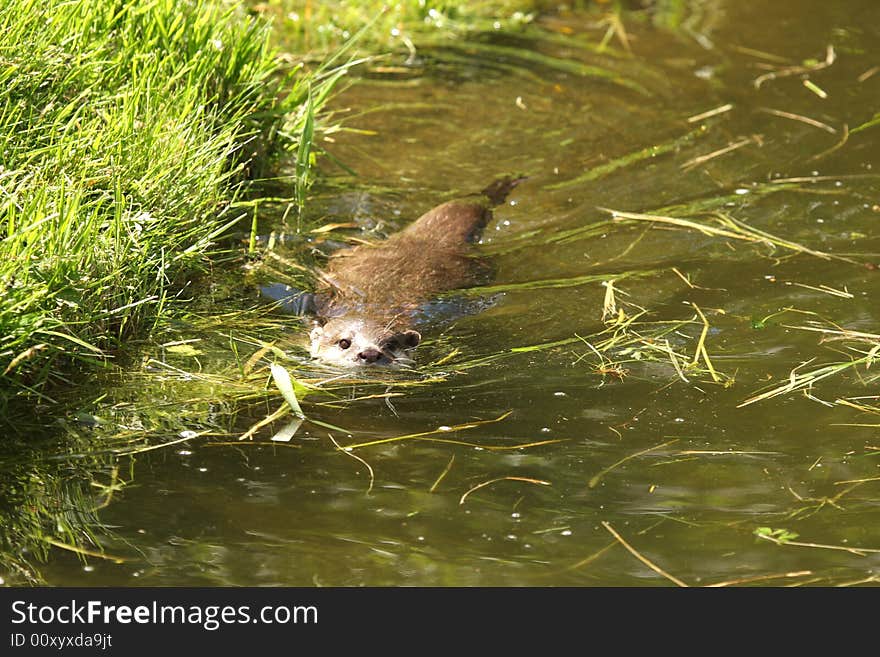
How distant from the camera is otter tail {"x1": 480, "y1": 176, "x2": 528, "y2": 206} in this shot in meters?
6.06

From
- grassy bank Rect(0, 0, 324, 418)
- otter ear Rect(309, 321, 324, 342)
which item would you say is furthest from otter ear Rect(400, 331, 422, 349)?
grassy bank Rect(0, 0, 324, 418)

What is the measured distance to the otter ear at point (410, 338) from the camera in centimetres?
464

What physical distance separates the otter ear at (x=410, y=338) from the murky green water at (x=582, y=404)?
0.37 ft

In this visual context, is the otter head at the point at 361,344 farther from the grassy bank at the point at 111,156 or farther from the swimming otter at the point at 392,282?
the grassy bank at the point at 111,156

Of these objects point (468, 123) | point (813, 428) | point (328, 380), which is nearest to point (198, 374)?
point (328, 380)

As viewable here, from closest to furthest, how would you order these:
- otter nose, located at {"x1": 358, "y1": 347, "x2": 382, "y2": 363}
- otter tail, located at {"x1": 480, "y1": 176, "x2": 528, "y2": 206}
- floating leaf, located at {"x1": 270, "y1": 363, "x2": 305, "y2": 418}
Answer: floating leaf, located at {"x1": 270, "y1": 363, "x2": 305, "y2": 418} → otter nose, located at {"x1": 358, "y1": 347, "x2": 382, "y2": 363} → otter tail, located at {"x1": 480, "y1": 176, "x2": 528, "y2": 206}

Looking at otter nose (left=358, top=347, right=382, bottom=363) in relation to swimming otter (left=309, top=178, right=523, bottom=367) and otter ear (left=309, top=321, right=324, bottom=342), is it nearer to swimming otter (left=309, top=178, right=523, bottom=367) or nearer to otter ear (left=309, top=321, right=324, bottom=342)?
swimming otter (left=309, top=178, right=523, bottom=367)

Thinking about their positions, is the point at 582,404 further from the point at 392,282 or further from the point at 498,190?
the point at 498,190

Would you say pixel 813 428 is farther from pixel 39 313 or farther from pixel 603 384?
pixel 39 313

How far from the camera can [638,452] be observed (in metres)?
3.84

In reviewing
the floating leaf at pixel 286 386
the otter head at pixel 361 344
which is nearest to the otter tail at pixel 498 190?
the otter head at pixel 361 344

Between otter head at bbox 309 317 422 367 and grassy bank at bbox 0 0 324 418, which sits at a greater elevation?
grassy bank at bbox 0 0 324 418

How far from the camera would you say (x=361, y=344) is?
15.1ft
